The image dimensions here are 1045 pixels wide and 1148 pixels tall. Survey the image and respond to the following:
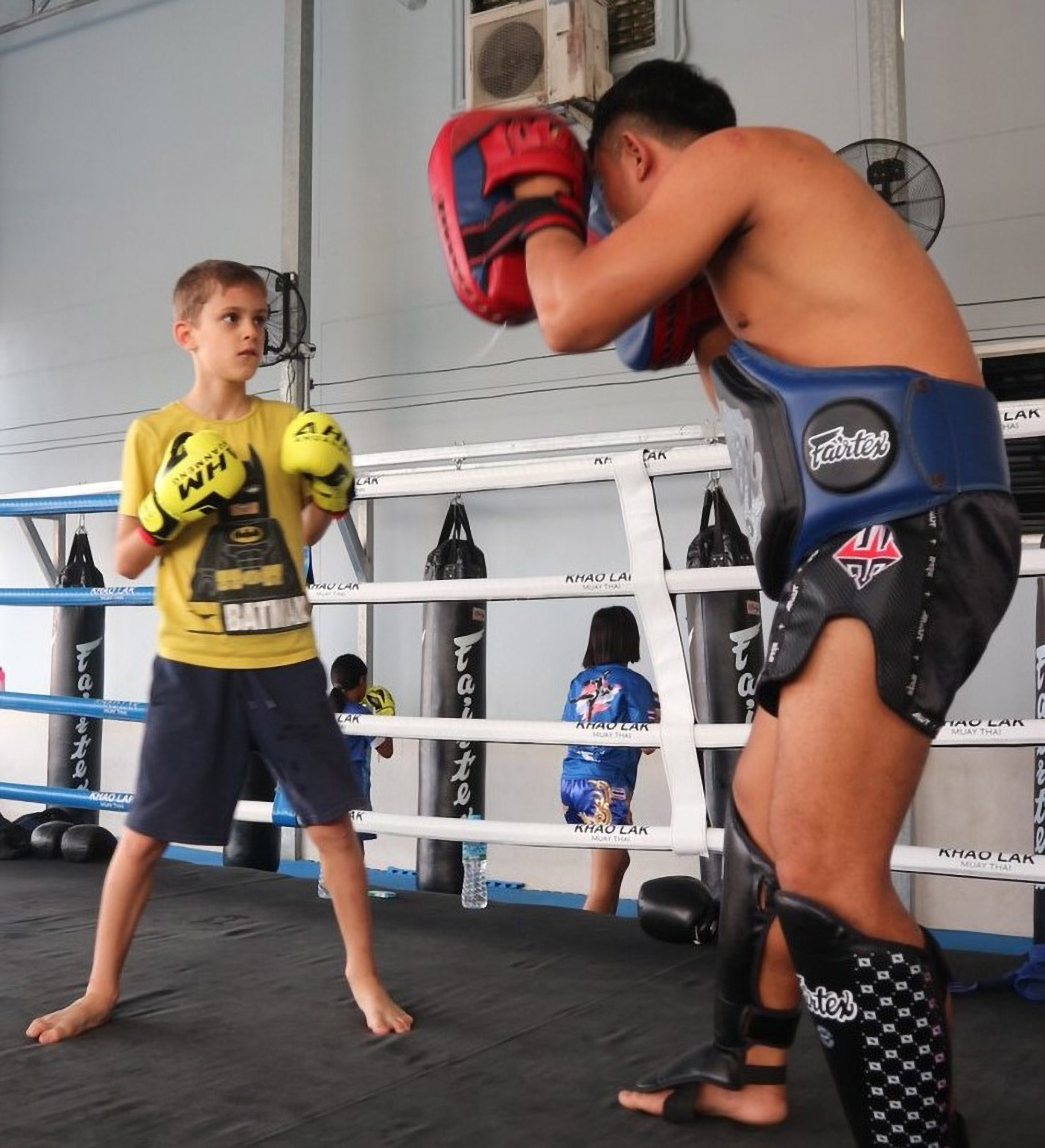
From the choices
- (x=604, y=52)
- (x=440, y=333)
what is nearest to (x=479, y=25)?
(x=604, y=52)

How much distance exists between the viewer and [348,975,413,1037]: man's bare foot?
1706mm

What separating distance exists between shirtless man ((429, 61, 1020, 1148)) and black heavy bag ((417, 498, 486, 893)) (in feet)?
8.49

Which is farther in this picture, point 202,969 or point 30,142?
point 30,142

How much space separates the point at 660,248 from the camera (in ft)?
3.60

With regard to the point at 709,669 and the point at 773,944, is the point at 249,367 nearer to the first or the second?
the point at 773,944

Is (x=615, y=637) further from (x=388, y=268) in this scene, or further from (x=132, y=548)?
(x=388, y=268)

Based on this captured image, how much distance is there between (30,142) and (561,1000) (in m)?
6.29

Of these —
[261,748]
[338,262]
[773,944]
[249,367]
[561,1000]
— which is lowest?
[561,1000]

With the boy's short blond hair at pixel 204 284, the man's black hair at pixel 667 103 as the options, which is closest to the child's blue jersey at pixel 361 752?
the boy's short blond hair at pixel 204 284

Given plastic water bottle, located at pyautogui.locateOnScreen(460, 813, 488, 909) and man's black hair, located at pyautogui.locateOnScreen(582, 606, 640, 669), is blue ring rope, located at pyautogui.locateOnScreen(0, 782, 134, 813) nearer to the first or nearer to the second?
plastic water bottle, located at pyautogui.locateOnScreen(460, 813, 488, 909)

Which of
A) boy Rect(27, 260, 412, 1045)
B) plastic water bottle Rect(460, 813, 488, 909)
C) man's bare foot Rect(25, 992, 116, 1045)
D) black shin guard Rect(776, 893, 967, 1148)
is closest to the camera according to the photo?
black shin guard Rect(776, 893, 967, 1148)

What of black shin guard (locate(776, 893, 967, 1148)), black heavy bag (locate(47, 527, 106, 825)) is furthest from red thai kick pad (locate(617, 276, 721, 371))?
black heavy bag (locate(47, 527, 106, 825))

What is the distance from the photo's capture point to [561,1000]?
1.88 metres

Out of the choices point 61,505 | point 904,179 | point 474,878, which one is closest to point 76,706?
point 61,505
